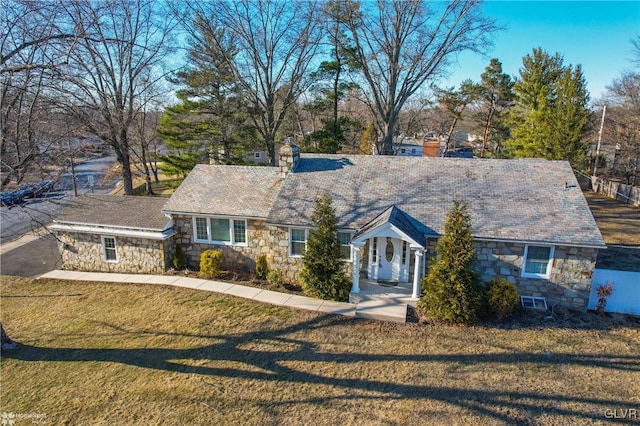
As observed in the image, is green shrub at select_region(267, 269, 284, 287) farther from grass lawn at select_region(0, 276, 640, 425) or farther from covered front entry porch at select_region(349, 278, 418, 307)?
covered front entry porch at select_region(349, 278, 418, 307)

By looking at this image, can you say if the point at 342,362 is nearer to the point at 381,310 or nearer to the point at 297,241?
the point at 381,310

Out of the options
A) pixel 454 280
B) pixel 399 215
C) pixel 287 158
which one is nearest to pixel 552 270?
pixel 454 280

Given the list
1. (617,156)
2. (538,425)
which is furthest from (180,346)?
(617,156)

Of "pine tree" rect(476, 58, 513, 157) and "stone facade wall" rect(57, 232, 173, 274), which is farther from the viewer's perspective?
"pine tree" rect(476, 58, 513, 157)

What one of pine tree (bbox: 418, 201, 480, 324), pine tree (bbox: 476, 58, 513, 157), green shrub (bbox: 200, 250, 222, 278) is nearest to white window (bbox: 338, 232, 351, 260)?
pine tree (bbox: 418, 201, 480, 324)

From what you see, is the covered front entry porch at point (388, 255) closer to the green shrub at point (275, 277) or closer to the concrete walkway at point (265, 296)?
the concrete walkway at point (265, 296)

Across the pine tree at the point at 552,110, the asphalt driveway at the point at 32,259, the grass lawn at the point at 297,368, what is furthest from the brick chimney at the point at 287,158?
the pine tree at the point at 552,110
